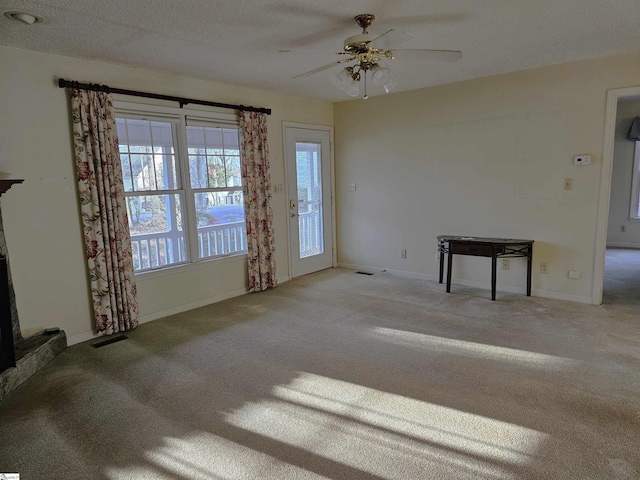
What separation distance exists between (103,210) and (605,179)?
4862 mm

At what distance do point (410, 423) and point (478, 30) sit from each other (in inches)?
111

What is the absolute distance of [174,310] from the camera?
4301 mm

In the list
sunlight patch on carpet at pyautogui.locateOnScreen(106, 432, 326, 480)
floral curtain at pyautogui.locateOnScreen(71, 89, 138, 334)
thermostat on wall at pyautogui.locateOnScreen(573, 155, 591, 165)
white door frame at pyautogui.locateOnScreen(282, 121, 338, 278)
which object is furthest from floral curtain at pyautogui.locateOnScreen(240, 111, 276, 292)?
thermostat on wall at pyautogui.locateOnScreen(573, 155, 591, 165)

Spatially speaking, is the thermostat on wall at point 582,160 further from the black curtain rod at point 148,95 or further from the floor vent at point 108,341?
the floor vent at point 108,341

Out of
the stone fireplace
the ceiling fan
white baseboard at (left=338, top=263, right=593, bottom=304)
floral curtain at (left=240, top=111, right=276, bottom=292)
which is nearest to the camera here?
the ceiling fan

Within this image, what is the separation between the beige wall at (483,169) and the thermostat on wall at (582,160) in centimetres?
5

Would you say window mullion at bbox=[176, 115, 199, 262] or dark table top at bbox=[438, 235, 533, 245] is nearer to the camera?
window mullion at bbox=[176, 115, 199, 262]

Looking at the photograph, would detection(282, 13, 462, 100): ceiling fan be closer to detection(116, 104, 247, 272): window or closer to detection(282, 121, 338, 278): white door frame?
detection(116, 104, 247, 272): window

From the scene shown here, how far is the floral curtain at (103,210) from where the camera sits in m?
3.44

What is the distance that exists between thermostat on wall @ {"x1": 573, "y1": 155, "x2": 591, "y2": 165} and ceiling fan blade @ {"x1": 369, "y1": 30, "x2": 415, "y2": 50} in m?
2.75

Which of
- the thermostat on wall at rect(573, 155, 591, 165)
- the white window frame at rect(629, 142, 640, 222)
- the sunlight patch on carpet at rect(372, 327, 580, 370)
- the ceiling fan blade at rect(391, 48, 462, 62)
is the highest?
the ceiling fan blade at rect(391, 48, 462, 62)

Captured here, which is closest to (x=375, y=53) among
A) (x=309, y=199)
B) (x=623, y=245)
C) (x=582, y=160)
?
(x=582, y=160)

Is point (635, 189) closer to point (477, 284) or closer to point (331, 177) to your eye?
point (477, 284)

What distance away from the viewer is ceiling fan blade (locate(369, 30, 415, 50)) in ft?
7.55
